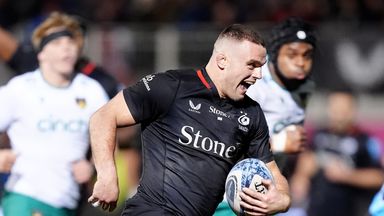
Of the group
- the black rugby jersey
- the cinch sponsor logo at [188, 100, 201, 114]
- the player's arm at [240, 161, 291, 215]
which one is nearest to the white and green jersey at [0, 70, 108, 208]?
the black rugby jersey

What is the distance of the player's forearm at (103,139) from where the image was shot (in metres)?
6.25

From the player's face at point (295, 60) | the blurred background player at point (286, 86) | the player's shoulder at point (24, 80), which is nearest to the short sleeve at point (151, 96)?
the blurred background player at point (286, 86)

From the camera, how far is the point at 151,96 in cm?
642

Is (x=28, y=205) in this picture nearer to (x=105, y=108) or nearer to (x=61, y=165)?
(x=61, y=165)

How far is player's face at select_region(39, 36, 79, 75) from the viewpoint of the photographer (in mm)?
8250

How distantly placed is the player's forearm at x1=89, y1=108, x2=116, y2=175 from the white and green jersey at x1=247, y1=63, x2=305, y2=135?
6.24 ft

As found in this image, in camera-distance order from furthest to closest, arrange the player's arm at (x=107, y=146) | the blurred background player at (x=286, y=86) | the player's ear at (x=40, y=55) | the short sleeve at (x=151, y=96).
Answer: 1. the player's ear at (x=40, y=55)
2. the blurred background player at (x=286, y=86)
3. the short sleeve at (x=151, y=96)
4. the player's arm at (x=107, y=146)

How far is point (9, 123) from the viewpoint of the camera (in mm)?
8102

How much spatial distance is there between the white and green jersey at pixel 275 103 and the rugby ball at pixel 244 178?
1637 mm

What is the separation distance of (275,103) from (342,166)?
380 centimetres

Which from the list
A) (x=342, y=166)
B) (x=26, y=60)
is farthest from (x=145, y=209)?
(x=342, y=166)

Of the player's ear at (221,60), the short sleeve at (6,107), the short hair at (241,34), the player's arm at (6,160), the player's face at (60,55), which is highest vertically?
the short hair at (241,34)

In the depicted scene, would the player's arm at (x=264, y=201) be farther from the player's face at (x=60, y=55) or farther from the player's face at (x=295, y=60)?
the player's face at (x=60, y=55)

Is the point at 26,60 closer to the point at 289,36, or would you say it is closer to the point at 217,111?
the point at 289,36
